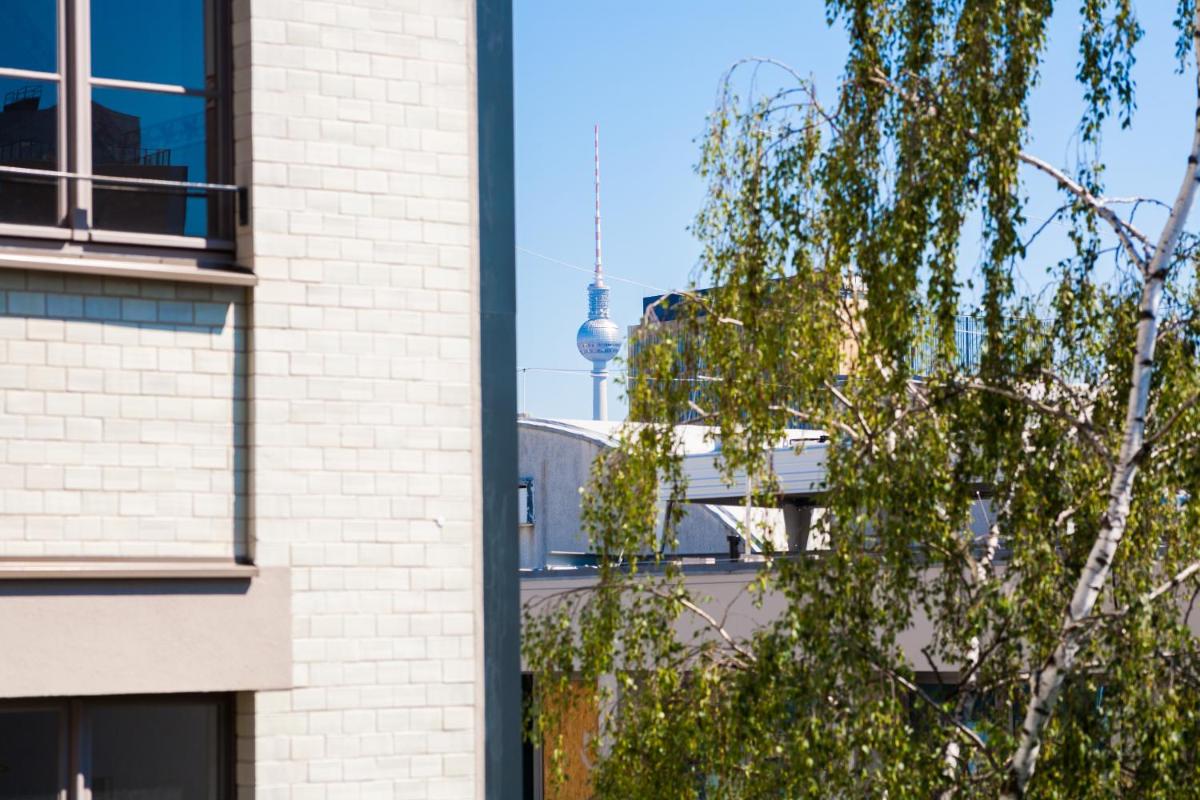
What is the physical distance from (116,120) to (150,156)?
0.63 ft

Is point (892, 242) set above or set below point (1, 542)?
above

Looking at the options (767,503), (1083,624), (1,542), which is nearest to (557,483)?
(767,503)

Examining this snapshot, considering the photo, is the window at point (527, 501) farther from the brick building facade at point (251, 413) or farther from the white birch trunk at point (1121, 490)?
the brick building facade at point (251, 413)

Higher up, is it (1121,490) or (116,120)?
(116,120)

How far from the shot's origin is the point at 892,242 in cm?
884

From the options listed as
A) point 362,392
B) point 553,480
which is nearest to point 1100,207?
point 362,392

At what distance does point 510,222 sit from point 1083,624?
12.1 feet

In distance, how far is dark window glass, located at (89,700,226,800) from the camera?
6.58 m

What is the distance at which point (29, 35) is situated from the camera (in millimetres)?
6680

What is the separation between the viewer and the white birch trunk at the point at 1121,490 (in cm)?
864

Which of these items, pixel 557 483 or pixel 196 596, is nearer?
pixel 196 596

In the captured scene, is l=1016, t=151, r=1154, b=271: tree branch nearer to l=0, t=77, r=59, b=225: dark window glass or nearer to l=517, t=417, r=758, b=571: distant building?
l=0, t=77, r=59, b=225: dark window glass

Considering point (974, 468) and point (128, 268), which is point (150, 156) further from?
point (974, 468)

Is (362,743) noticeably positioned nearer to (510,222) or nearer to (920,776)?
(510,222)
